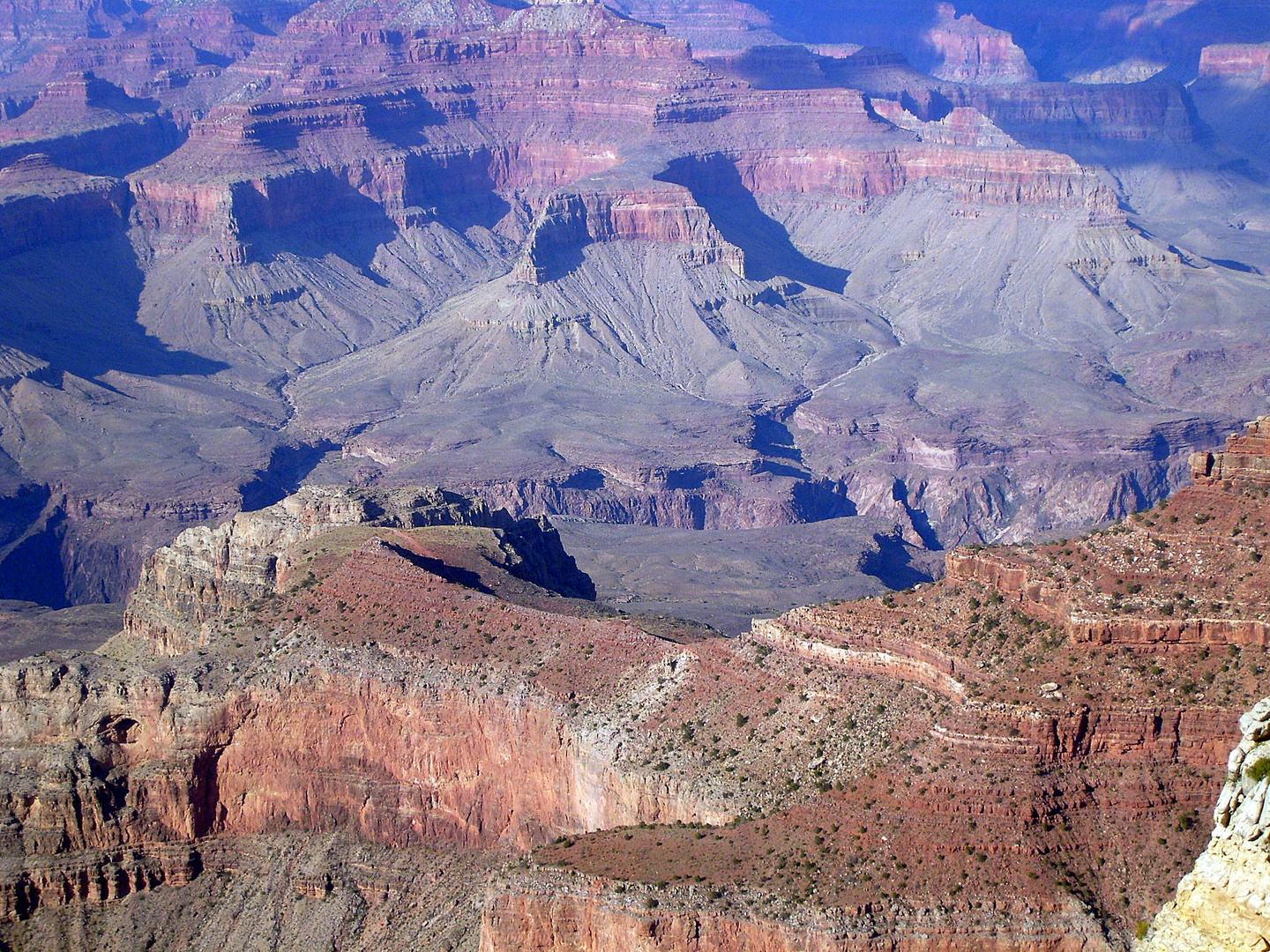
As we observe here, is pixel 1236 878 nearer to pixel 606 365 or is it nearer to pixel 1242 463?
pixel 1242 463

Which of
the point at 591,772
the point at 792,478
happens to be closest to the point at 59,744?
the point at 591,772

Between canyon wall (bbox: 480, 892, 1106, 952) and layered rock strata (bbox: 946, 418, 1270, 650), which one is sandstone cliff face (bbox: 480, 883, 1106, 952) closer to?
canyon wall (bbox: 480, 892, 1106, 952)

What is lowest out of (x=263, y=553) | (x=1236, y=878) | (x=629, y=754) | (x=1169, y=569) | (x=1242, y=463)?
(x=263, y=553)

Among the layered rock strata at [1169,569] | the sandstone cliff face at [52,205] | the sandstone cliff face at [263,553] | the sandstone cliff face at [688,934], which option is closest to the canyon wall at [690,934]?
the sandstone cliff face at [688,934]

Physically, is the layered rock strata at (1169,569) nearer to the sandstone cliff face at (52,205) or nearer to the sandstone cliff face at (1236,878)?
the sandstone cliff face at (1236,878)

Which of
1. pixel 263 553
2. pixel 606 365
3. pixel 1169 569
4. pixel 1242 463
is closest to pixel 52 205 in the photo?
pixel 606 365
